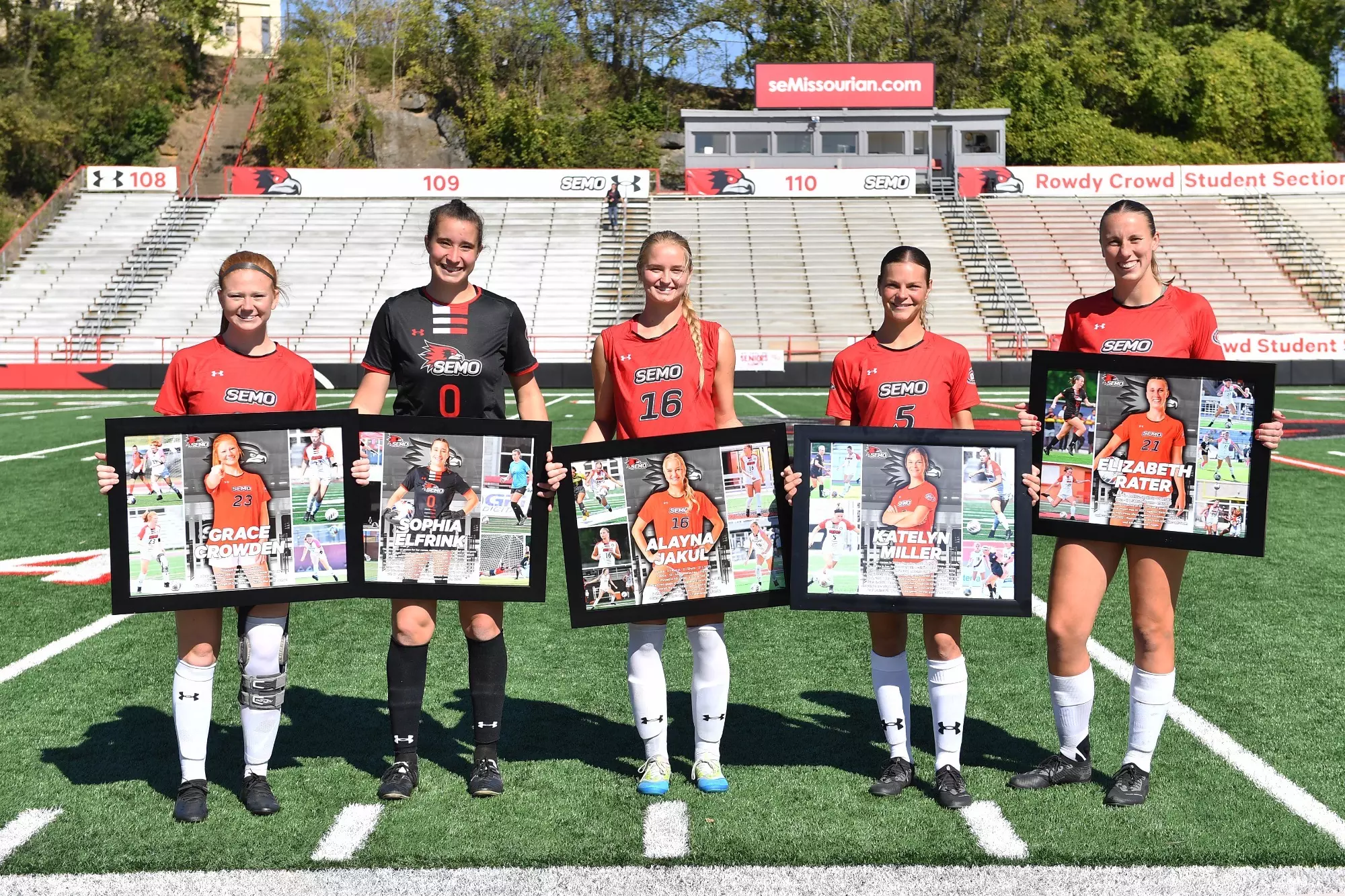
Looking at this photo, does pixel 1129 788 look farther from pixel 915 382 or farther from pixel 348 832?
pixel 348 832

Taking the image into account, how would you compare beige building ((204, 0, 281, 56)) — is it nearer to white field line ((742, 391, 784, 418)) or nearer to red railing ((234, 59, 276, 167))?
red railing ((234, 59, 276, 167))

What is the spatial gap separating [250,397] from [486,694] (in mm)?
1267

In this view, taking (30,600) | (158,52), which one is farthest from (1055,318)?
(158,52)

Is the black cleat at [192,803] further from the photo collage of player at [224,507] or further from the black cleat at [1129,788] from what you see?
the black cleat at [1129,788]

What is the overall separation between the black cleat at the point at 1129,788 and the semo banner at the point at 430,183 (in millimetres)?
34230

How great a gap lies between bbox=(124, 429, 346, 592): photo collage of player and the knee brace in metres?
0.18

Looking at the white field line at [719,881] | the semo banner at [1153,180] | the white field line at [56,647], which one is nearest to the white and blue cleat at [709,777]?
the white field line at [719,881]

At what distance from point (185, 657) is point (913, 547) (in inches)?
94.0

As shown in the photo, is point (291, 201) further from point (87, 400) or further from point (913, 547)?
point (913, 547)

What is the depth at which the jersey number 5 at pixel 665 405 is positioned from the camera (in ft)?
13.5

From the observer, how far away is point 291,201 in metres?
37.4

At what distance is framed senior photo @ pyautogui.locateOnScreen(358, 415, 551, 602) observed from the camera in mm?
3961

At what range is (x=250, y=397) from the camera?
3936mm

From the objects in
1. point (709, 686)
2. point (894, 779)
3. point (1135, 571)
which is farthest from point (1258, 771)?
point (709, 686)
